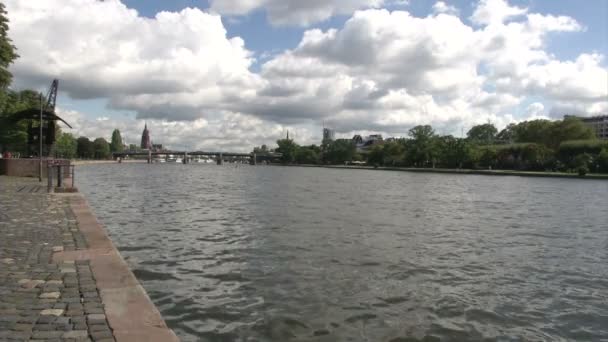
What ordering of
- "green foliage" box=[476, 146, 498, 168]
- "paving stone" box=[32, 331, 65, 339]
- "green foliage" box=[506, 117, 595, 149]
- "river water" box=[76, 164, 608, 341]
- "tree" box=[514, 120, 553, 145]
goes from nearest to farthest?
"paving stone" box=[32, 331, 65, 339] → "river water" box=[76, 164, 608, 341] → "green foliage" box=[506, 117, 595, 149] → "green foliage" box=[476, 146, 498, 168] → "tree" box=[514, 120, 553, 145]

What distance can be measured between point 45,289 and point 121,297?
1243 millimetres

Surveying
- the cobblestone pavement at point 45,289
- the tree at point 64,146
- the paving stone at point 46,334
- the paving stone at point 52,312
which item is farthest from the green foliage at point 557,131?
the paving stone at point 46,334

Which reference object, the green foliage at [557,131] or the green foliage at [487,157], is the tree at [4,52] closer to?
the green foliage at [487,157]

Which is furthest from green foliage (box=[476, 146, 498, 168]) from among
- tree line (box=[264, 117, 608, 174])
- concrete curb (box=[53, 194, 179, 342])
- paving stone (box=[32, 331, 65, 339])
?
paving stone (box=[32, 331, 65, 339])

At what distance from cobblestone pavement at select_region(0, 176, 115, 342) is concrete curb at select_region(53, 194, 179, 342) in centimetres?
13

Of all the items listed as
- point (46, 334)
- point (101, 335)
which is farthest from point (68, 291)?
point (101, 335)

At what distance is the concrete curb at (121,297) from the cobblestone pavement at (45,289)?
0.44 ft

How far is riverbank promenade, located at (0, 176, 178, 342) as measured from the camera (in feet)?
19.4

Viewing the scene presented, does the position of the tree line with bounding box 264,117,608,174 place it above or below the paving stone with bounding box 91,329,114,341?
above

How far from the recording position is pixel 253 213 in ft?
80.0

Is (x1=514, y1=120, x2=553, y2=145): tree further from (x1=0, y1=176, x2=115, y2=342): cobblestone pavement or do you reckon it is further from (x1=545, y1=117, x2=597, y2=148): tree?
(x1=0, y1=176, x2=115, y2=342): cobblestone pavement

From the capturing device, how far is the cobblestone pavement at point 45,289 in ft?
19.1

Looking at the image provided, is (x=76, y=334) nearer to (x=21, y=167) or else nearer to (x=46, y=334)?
(x=46, y=334)

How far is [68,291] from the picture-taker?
736 cm
